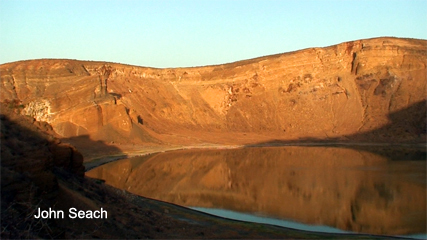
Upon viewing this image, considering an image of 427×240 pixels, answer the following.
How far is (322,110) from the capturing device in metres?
65.4

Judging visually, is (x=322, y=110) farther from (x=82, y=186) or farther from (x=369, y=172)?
(x=82, y=186)

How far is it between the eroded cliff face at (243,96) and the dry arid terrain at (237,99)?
0.49 ft

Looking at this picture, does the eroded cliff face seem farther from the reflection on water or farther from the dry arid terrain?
the reflection on water

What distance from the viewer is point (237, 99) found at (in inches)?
2835

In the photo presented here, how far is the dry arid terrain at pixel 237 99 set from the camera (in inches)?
2110

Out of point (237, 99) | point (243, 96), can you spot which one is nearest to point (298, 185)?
point (237, 99)

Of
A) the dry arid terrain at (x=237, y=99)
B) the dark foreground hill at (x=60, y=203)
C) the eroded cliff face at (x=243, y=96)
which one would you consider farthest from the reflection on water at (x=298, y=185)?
the eroded cliff face at (x=243, y=96)

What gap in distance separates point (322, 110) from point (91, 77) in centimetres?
3198

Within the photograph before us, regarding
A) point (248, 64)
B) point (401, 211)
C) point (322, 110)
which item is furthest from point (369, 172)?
point (248, 64)

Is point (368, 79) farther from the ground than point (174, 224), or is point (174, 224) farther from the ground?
point (368, 79)

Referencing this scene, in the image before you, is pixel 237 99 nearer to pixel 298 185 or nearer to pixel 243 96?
pixel 243 96

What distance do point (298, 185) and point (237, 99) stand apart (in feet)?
151

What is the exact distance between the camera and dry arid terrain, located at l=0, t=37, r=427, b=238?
176 ft

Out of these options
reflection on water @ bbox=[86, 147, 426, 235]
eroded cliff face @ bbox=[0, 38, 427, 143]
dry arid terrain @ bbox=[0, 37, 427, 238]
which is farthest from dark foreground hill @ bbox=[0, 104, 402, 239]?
eroded cliff face @ bbox=[0, 38, 427, 143]
